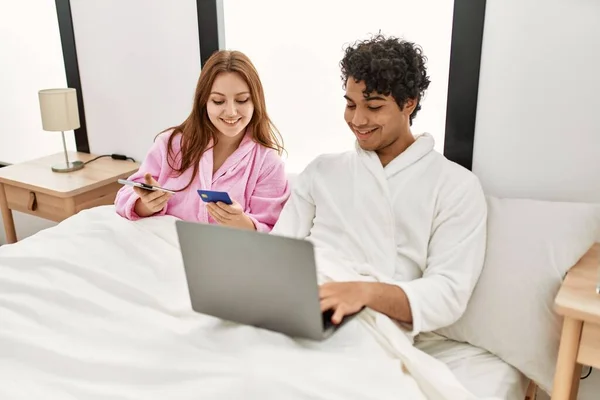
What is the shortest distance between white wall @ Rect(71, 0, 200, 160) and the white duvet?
97 cm

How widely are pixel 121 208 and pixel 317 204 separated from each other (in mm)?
662

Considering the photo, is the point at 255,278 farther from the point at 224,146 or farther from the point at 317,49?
the point at 317,49

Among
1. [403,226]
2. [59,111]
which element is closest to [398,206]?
[403,226]

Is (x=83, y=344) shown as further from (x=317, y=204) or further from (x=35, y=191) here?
(x=35, y=191)

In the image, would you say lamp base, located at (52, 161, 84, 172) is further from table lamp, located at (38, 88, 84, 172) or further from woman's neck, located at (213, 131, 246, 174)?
woman's neck, located at (213, 131, 246, 174)

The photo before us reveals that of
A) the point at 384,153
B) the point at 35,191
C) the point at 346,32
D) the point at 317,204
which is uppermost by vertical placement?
the point at 346,32

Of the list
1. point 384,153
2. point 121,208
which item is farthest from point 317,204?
point 121,208

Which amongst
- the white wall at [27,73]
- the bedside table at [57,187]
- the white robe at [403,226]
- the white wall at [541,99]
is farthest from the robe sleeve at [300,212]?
the white wall at [27,73]

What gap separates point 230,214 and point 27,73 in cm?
179

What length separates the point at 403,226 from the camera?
4.61 ft

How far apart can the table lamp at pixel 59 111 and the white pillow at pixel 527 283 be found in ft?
5.73

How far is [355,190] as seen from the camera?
147 cm

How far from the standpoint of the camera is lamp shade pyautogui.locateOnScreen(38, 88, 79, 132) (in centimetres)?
226

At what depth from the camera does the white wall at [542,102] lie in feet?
4.82
